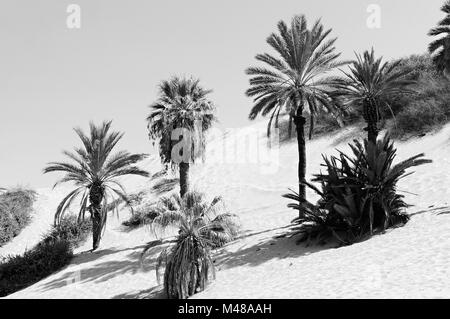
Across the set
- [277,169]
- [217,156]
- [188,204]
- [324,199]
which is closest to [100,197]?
[188,204]

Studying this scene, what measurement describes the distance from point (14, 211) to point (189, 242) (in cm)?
2296

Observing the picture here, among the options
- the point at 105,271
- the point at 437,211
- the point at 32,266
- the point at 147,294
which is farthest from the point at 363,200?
the point at 32,266

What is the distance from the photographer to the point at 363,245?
16062mm

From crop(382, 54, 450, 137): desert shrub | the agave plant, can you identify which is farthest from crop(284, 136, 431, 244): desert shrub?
crop(382, 54, 450, 137): desert shrub

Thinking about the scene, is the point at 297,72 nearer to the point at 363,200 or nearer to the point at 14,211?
the point at 363,200

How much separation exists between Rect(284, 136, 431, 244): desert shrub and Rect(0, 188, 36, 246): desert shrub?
2232 centimetres

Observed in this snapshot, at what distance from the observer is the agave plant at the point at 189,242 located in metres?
15.2

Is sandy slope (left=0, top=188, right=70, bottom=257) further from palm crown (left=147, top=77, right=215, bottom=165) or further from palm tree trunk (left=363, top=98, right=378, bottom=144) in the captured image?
palm tree trunk (left=363, top=98, right=378, bottom=144)

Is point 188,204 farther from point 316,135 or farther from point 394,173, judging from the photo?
point 316,135

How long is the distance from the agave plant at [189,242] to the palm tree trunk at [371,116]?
29.9 ft

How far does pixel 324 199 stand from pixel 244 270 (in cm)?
442

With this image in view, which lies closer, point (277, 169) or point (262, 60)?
point (262, 60)

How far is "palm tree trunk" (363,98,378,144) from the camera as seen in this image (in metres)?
22.6
